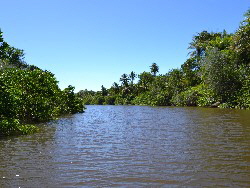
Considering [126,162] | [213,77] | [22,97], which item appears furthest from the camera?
[213,77]

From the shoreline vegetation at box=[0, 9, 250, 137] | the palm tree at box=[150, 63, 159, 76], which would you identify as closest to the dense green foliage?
the shoreline vegetation at box=[0, 9, 250, 137]

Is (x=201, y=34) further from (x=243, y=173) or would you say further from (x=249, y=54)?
(x=243, y=173)

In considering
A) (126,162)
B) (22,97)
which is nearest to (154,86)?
(22,97)

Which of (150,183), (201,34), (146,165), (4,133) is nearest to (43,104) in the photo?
(4,133)

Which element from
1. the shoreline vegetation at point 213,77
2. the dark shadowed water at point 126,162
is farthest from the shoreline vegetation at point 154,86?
the dark shadowed water at point 126,162

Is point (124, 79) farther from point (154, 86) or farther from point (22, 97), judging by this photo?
point (22, 97)

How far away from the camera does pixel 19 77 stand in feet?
67.6

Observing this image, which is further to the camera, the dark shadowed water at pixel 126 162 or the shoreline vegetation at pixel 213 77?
the shoreline vegetation at pixel 213 77

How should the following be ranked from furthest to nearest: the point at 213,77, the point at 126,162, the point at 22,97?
the point at 213,77, the point at 22,97, the point at 126,162

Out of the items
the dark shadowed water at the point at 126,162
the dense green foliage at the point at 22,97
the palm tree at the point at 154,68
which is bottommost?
the dark shadowed water at the point at 126,162

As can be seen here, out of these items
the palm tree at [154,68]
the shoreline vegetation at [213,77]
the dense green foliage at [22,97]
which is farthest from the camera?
the palm tree at [154,68]

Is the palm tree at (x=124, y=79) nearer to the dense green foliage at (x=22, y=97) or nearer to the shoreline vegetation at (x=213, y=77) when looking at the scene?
the shoreline vegetation at (x=213, y=77)

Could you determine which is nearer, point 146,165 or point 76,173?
point 76,173

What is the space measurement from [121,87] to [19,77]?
90.2m
